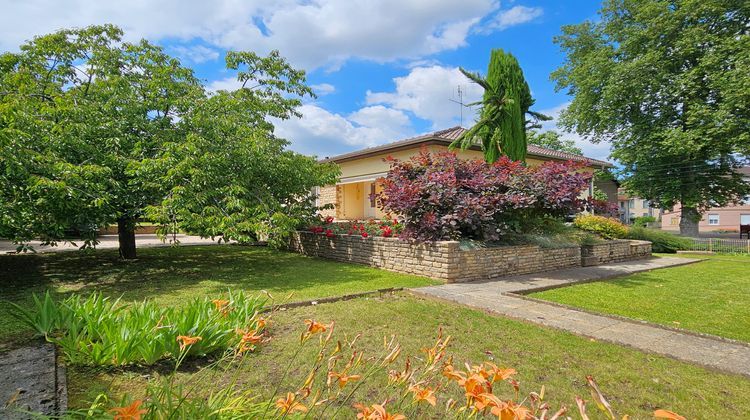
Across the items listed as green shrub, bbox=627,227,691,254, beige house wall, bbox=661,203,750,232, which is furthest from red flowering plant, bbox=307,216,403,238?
beige house wall, bbox=661,203,750,232

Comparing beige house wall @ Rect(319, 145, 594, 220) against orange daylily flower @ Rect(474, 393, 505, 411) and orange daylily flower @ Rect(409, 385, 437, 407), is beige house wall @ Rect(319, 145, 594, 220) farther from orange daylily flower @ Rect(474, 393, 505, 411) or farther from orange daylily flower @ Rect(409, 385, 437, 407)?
orange daylily flower @ Rect(474, 393, 505, 411)

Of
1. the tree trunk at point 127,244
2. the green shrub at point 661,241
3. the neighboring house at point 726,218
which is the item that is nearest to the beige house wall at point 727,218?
the neighboring house at point 726,218

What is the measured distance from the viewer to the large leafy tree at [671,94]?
18.0 metres

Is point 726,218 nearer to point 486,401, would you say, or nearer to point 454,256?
point 454,256

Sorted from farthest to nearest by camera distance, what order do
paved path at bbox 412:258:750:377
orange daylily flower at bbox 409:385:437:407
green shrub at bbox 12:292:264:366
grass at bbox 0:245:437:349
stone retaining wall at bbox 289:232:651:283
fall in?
stone retaining wall at bbox 289:232:651:283, grass at bbox 0:245:437:349, paved path at bbox 412:258:750:377, green shrub at bbox 12:292:264:366, orange daylily flower at bbox 409:385:437:407

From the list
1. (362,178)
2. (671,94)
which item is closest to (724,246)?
(671,94)

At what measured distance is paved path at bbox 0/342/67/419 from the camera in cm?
222

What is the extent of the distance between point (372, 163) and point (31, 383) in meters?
16.6

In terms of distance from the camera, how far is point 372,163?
61.2 feet

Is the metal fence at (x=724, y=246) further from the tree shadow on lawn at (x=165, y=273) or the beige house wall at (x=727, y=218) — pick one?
the beige house wall at (x=727, y=218)

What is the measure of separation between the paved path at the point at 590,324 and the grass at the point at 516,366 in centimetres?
20

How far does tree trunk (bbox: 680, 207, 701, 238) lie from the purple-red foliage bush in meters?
18.5

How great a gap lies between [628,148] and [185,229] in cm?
2496

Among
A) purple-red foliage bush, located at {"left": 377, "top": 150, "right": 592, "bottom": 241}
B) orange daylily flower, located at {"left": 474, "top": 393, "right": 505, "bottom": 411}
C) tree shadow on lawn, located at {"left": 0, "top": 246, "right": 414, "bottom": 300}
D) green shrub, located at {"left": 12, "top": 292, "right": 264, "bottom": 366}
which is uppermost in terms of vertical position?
purple-red foliage bush, located at {"left": 377, "top": 150, "right": 592, "bottom": 241}
